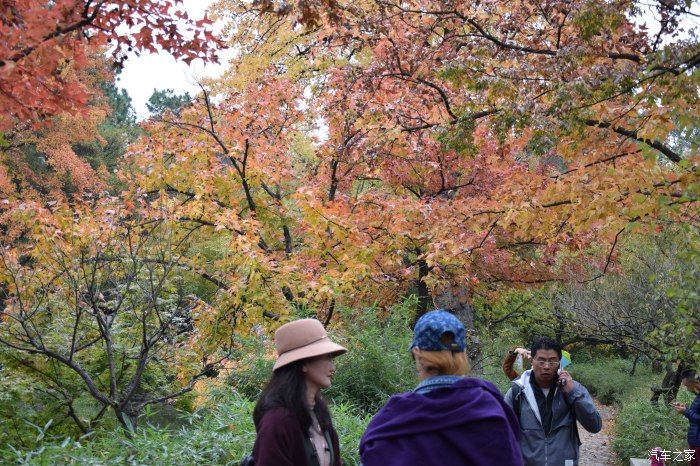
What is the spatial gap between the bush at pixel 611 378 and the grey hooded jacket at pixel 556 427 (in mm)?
14588

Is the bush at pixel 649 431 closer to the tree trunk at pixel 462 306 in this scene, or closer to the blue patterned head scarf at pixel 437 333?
the tree trunk at pixel 462 306

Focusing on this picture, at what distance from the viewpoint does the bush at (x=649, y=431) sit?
426 inches

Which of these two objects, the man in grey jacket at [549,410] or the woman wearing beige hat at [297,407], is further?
the man in grey jacket at [549,410]

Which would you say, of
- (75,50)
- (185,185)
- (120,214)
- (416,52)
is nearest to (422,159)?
(416,52)

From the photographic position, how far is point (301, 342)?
9.47 ft

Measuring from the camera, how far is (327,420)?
2908 mm

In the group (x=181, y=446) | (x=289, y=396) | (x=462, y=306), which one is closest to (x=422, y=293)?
(x=462, y=306)

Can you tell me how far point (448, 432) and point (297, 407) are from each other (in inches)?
28.3

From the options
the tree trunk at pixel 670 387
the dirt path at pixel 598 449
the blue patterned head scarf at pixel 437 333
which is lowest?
the dirt path at pixel 598 449

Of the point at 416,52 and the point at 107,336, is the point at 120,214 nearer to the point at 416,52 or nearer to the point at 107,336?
the point at 107,336

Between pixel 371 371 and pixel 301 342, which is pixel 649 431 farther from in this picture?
pixel 301 342

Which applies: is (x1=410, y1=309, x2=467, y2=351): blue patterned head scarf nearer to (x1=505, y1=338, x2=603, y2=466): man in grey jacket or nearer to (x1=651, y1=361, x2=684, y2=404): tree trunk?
(x1=505, y1=338, x2=603, y2=466): man in grey jacket

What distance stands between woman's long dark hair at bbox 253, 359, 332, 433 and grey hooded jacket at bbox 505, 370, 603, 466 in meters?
1.86

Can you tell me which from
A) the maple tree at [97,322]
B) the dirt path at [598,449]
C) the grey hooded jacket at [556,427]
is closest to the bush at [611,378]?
the dirt path at [598,449]
